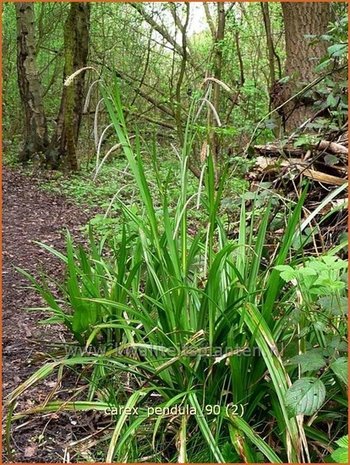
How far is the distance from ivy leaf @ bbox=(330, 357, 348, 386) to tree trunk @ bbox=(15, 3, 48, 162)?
696 centimetres

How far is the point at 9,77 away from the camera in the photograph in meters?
9.91

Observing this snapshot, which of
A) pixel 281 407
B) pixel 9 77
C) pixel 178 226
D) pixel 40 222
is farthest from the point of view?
pixel 9 77

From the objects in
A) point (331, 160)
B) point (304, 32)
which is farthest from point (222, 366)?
point (304, 32)

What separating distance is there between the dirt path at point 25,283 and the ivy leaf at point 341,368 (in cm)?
88

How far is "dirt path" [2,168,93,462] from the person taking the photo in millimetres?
1820

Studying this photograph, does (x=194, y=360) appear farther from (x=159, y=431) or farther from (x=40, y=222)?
(x=40, y=222)

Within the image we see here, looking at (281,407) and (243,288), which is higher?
(243,288)

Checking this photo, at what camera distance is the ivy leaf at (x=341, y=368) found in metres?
1.42

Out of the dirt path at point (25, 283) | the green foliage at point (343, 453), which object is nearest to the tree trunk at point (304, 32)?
the dirt path at point (25, 283)

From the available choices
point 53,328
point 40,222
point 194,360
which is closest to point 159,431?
point 194,360

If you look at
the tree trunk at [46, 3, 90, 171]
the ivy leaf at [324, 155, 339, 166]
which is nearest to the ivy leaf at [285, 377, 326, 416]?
the ivy leaf at [324, 155, 339, 166]

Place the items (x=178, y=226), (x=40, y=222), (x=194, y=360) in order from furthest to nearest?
(x=40, y=222) → (x=178, y=226) → (x=194, y=360)

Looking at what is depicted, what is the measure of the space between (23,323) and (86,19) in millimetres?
5846

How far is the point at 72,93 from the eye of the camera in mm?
7645
